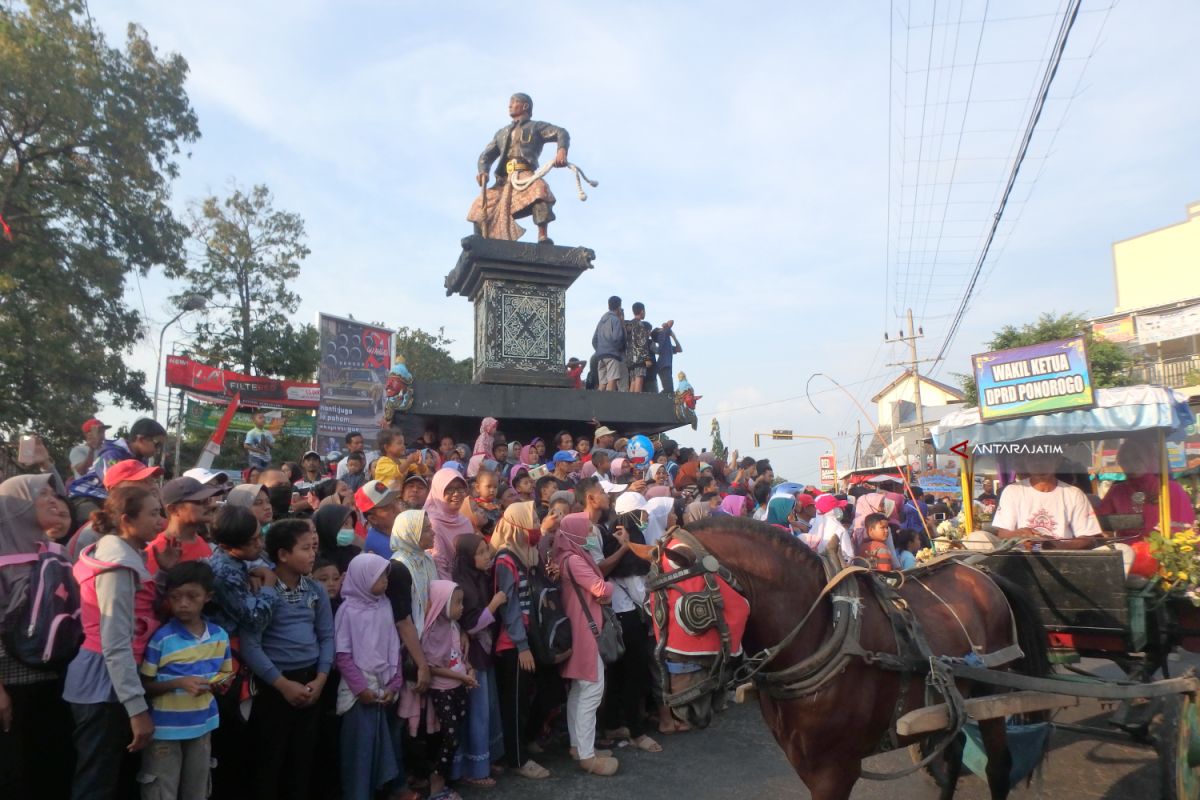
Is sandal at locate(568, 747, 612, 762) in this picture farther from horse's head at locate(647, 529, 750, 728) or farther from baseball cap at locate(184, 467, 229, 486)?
baseball cap at locate(184, 467, 229, 486)

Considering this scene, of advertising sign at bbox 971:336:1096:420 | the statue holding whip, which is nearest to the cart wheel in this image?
advertising sign at bbox 971:336:1096:420

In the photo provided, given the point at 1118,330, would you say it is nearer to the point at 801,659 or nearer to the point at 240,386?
the point at 240,386

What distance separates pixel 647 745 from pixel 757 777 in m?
0.99

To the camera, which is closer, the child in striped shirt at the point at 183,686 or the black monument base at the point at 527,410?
the child in striped shirt at the point at 183,686

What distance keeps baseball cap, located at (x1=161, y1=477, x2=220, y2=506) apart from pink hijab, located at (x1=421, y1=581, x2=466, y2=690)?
5.10 ft

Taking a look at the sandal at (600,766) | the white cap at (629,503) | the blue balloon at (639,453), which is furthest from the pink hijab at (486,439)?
the sandal at (600,766)

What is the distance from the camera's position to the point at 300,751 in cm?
439

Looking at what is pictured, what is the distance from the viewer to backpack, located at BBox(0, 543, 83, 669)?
3535mm

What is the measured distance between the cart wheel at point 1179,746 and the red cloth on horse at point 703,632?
2.63 meters

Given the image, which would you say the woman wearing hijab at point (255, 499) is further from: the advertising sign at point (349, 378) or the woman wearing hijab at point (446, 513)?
the advertising sign at point (349, 378)

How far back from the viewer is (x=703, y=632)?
11.0ft

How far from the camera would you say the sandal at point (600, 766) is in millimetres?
5637

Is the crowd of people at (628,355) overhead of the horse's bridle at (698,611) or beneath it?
overhead

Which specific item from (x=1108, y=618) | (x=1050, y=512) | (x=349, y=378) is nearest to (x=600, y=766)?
A: (x=1108, y=618)
